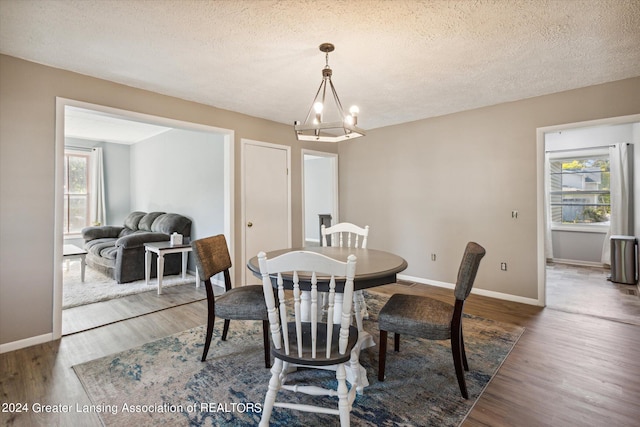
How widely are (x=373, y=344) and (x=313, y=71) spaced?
2.41 meters

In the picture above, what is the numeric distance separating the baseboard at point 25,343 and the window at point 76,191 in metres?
5.25

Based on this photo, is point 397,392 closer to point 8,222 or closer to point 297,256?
point 297,256

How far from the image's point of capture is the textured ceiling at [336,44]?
1864 mm

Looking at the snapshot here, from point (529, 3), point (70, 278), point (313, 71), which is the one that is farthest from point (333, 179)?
point (70, 278)

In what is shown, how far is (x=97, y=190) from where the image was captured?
691cm

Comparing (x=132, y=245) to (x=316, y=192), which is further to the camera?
(x=316, y=192)

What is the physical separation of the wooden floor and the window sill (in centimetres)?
324

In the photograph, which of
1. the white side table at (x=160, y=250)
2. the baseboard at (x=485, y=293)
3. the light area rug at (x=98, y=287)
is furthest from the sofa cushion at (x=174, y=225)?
the baseboard at (x=485, y=293)

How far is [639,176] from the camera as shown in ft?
14.6

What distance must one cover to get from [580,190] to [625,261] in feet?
5.88

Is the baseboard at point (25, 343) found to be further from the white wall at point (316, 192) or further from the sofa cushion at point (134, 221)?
the white wall at point (316, 192)

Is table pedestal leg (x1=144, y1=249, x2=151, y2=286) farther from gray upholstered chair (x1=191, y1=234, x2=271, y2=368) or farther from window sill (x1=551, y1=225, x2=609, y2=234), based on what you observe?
window sill (x1=551, y1=225, x2=609, y2=234)

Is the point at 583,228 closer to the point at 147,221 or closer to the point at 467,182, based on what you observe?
the point at 467,182

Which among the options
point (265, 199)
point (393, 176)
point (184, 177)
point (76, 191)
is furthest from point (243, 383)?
point (76, 191)
